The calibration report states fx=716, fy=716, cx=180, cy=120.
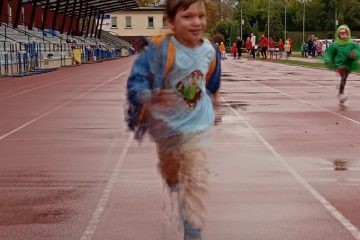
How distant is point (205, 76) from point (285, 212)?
77.6 inches

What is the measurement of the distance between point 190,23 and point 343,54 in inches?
480

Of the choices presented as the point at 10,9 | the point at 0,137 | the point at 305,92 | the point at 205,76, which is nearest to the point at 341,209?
the point at 205,76

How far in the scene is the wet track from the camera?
5.90 metres

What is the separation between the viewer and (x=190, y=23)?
A: 4.61m

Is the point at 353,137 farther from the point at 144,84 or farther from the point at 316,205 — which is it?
the point at 144,84

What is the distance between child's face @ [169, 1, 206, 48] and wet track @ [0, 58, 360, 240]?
170 cm

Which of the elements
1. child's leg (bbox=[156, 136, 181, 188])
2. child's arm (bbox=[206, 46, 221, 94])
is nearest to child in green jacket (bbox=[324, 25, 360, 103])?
child's arm (bbox=[206, 46, 221, 94])

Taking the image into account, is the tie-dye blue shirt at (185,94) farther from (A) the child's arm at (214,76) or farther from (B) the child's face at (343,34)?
(B) the child's face at (343,34)

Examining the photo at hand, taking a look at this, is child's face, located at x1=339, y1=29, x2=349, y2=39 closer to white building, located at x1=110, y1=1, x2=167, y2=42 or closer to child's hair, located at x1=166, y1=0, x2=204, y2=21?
child's hair, located at x1=166, y1=0, x2=204, y2=21

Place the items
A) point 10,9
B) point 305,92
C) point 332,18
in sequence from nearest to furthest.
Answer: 1. point 305,92
2. point 10,9
3. point 332,18

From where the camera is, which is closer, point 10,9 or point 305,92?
point 305,92

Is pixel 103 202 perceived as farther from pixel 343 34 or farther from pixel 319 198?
pixel 343 34

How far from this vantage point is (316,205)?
261 inches

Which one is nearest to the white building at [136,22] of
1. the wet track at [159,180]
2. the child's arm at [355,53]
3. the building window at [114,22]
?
the building window at [114,22]
